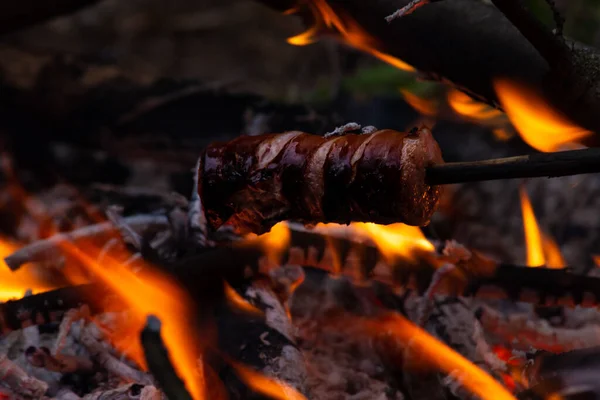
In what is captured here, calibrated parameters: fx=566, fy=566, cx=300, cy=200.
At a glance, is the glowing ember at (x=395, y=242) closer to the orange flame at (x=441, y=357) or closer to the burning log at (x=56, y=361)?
the orange flame at (x=441, y=357)

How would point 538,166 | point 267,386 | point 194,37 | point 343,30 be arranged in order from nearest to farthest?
point 538,166 → point 267,386 → point 343,30 → point 194,37

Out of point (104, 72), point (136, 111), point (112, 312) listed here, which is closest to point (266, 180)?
point (112, 312)

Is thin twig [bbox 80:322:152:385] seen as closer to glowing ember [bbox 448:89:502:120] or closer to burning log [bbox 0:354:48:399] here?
burning log [bbox 0:354:48:399]

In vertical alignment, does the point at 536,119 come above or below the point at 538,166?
below

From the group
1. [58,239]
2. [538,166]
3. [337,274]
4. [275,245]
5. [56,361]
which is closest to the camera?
[538,166]

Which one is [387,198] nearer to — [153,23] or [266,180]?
[266,180]

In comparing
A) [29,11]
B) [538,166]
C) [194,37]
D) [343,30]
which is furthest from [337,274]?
[194,37]

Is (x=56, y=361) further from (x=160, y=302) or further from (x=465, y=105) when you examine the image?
(x=465, y=105)

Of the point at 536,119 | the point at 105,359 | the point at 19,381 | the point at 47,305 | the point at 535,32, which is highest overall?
the point at 535,32
